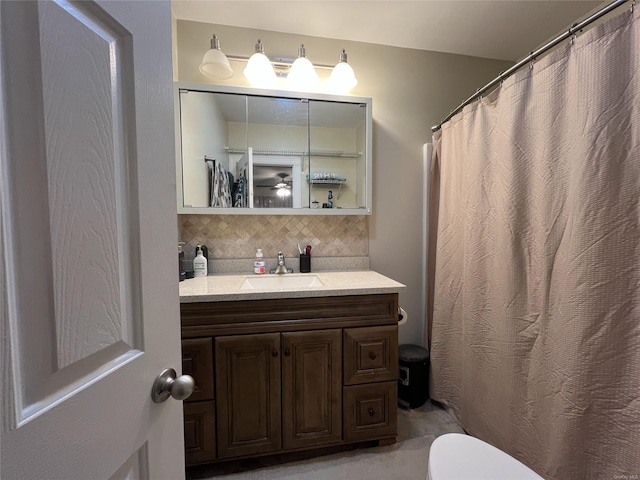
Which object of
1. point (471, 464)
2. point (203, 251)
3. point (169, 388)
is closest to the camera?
point (169, 388)

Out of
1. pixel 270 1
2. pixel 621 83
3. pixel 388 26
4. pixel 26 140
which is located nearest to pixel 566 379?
pixel 621 83

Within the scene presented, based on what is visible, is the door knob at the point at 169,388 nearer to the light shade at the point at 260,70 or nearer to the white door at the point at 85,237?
the white door at the point at 85,237

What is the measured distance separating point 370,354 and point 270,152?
1304mm

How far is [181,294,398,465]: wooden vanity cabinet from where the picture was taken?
4.20ft

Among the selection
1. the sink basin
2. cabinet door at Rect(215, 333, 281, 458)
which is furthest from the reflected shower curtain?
cabinet door at Rect(215, 333, 281, 458)

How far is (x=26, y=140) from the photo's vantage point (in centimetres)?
33

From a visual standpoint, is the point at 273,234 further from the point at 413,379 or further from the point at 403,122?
the point at 413,379

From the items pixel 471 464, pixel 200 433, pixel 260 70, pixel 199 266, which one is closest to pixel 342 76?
pixel 260 70

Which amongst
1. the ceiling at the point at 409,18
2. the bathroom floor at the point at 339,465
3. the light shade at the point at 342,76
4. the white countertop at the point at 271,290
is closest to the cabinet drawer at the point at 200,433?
the bathroom floor at the point at 339,465

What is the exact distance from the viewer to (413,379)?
179 centimetres

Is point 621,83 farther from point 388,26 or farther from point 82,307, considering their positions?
point 82,307

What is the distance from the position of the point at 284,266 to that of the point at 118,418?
1.39m

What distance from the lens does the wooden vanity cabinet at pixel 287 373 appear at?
1281 millimetres

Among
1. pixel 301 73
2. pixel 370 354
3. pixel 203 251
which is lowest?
pixel 370 354
